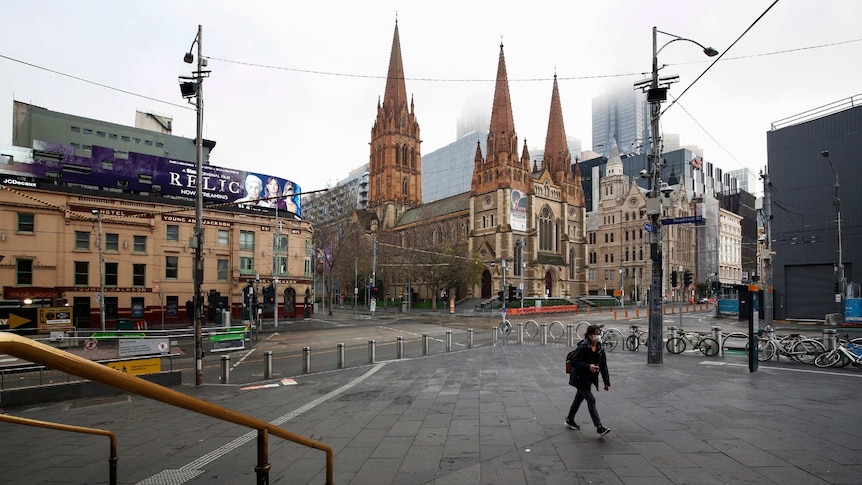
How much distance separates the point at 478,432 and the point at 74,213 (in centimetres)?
3219

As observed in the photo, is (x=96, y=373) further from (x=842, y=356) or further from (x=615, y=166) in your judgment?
(x=615, y=166)

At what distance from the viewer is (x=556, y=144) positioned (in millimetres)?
76750

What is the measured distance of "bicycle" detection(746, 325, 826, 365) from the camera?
1441cm

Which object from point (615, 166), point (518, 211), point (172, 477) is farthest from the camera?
point (615, 166)

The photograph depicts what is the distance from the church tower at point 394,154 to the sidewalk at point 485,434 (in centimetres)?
7790

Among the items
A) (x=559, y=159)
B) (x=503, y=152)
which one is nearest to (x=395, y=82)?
(x=503, y=152)

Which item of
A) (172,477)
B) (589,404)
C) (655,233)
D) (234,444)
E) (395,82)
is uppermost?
(395,82)

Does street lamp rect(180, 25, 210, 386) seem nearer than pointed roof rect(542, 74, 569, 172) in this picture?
Yes

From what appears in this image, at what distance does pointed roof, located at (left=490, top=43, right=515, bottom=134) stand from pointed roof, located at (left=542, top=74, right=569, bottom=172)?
9.85 meters

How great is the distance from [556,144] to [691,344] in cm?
6332

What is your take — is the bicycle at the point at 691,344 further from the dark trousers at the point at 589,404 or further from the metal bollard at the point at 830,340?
the dark trousers at the point at 589,404

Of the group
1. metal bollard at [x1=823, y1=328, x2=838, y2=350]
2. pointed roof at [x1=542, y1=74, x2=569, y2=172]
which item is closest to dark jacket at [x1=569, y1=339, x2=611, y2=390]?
metal bollard at [x1=823, y1=328, x2=838, y2=350]

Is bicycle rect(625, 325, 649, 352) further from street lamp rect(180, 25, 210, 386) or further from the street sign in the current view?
street lamp rect(180, 25, 210, 386)

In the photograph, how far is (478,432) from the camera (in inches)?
303
